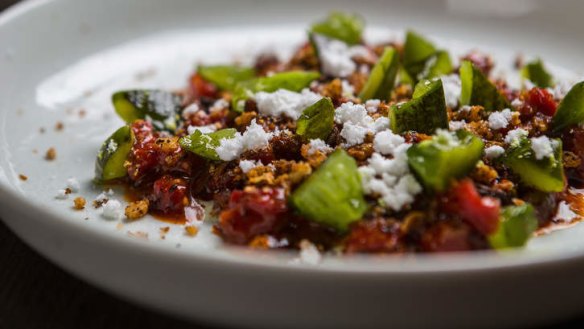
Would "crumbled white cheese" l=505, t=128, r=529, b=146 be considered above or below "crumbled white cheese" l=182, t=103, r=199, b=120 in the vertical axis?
above

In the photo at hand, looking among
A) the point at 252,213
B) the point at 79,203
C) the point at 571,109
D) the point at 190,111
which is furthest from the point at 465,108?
the point at 79,203

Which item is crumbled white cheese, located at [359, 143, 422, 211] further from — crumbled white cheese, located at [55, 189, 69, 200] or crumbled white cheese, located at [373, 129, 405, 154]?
crumbled white cheese, located at [55, 189, 69, 200]

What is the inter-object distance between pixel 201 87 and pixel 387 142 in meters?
1.29

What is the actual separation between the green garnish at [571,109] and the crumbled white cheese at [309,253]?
1.05 metres

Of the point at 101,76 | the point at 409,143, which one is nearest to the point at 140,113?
the point at 101,76

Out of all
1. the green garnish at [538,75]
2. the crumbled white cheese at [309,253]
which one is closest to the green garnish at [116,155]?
the crumbled white cheese at [309,253]

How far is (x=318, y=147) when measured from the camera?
8.06ft

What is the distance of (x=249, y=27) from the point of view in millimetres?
4062

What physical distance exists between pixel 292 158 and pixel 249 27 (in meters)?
1.67

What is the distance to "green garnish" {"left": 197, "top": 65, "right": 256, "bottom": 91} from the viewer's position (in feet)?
11.1

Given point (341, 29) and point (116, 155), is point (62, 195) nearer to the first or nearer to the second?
point (116, 155)

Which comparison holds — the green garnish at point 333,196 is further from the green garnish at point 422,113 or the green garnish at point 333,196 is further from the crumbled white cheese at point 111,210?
the crumbled white cheese at point 111,210

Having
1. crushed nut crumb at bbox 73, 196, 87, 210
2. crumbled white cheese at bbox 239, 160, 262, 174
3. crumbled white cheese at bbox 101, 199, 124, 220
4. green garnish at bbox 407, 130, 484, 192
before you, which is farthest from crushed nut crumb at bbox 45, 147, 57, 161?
green garnish at bbox 407, 130, 484, 192

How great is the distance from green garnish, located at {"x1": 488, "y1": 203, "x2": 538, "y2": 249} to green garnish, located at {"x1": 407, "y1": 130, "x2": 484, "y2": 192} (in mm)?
179
